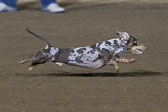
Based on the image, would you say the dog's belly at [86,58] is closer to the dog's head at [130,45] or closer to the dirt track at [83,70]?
the dirt track at [83,70]

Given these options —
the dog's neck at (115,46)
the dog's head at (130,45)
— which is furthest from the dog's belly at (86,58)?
the dog's head at (130,45)

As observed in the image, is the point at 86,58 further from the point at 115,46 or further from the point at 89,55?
the point at 115,46

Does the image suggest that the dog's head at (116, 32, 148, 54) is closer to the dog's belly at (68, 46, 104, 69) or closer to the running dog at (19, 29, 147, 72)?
the running dog at (19, 29, 147, 72)

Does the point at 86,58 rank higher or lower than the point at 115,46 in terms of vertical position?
lower

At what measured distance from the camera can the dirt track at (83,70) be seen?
6777 millimetres

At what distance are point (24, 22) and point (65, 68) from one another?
12.1 feet

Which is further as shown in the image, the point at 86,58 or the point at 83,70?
the point at 83,70

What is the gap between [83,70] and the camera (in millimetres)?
8602

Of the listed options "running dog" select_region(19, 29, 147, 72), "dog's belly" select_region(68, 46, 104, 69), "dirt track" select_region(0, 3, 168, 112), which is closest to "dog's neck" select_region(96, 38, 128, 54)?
"running dog" select_region(19, 29, 147, 72)

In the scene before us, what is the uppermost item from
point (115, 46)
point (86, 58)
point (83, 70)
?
point (115, 46)

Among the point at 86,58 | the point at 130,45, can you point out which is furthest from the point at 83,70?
the point at 130,45

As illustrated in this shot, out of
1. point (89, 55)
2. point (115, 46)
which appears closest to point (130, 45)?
point (115, 46)

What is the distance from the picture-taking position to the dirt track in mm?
6777

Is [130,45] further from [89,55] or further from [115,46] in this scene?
[89,55]
